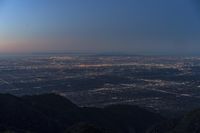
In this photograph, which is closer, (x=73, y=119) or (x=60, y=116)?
(x=73, y=119)

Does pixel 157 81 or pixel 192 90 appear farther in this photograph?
pixel 157 81

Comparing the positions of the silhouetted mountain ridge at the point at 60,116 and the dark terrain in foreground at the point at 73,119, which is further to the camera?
the silhouetted mountain ridge at the point at 60,116

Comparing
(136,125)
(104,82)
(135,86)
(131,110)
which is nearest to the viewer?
(136,125)

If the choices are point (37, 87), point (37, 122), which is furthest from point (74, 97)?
point (37, 122)

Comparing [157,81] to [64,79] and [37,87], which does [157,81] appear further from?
[37,87]

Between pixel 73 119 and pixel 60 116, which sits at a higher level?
pixel 60 116

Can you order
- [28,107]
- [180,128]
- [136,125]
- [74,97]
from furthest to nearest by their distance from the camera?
1. [74,97]
2. [136,125]
3. [28,107]
4. [180,128]

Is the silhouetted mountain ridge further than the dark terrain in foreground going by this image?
Yes
